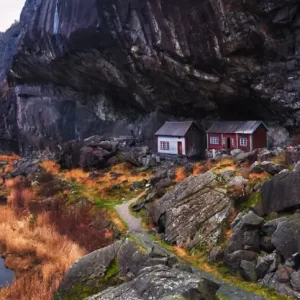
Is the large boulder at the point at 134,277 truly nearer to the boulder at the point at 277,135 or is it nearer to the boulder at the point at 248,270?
the boulder at the point at 248,270

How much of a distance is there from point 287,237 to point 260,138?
81.2 ft

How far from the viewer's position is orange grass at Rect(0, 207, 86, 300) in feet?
44.6

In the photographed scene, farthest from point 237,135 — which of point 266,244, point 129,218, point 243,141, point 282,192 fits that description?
point 266,244

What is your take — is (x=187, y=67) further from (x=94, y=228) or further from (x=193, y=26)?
(x=94, y=228)

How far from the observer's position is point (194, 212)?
16.6 metres

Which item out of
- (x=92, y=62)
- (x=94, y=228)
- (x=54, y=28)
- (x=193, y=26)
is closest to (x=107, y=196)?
(x=94, y=228)

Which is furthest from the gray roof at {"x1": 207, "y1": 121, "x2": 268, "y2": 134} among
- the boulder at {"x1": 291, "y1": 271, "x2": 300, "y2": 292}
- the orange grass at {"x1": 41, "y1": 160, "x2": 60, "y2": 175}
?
the boulder at {"x1": 291, "y1": 271, "x2": 300, "y2": 292}

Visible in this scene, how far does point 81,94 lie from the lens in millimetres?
54500

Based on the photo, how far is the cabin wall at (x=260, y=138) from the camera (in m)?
34.9

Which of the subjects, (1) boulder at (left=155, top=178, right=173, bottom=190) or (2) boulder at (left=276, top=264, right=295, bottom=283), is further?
(1) boulder at (left=155, top=178, right=173, bottom=190)

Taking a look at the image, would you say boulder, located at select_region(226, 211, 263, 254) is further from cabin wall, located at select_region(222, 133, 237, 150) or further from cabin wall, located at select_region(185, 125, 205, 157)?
cabin wall, located at select_region(185, 125, 205, 157)

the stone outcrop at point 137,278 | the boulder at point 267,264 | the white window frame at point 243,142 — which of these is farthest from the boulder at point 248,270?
the white window frame at point 243,142

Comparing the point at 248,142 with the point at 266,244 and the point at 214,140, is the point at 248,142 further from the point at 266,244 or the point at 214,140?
the point at 266,244

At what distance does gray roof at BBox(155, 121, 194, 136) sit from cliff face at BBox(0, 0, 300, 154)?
287 cm
